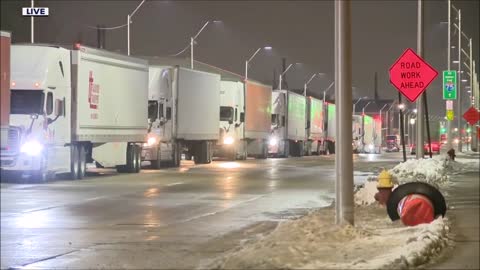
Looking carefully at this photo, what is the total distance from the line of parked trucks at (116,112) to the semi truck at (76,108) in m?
0.03

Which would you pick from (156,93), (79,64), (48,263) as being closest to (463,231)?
(48,263)

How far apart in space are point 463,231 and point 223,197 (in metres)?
8.43

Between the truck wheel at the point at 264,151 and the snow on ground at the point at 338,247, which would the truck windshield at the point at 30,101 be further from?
the truck wheel at the point at 264,151

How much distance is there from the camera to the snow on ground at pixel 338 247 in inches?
346

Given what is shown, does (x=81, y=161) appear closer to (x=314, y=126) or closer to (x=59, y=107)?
(x=59, y=107)

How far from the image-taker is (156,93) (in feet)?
114

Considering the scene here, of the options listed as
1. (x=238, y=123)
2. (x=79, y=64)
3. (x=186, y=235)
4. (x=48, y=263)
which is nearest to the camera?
(x=48, y=263)

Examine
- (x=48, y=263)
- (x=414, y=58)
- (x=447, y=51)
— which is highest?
(x=447, y=51)

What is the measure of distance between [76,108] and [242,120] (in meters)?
21.2

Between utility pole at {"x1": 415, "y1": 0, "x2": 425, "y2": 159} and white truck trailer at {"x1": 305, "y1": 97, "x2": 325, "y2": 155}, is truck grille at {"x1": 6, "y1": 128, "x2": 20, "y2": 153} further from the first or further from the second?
white truck trailer at {"x1": 305, "y1": 97, "x2": 325, "y2": 155}

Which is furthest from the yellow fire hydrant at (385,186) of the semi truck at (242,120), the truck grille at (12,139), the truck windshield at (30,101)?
the semi truck at (242,120)

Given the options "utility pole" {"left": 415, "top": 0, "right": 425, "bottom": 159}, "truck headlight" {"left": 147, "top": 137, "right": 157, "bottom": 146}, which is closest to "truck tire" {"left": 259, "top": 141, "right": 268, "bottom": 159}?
"truck headlight" {"left": 147, "top": 137, "right": 157, "bottom": 146}

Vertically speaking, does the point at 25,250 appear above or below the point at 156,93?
below

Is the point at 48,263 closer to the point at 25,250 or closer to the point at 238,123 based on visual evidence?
the point at 25,250
